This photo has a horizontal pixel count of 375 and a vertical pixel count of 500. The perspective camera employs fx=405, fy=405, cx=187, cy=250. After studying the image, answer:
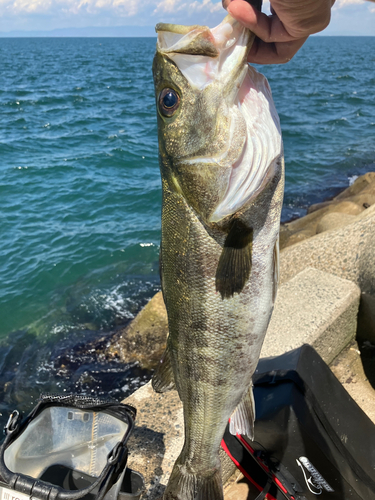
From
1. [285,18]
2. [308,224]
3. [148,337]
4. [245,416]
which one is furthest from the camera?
[308,224]

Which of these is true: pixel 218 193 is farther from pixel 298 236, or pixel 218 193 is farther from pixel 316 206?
pixel 316 206

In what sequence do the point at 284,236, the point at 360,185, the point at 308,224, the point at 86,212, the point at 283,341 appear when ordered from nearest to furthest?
1. the point at 283,341
2. the point at 284,236
3. the point at 308,224
4. the point at 360,185
5. the point at 86,212

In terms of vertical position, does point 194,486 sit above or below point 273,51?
below

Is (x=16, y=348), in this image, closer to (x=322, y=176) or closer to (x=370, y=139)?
(x=322, y=176)

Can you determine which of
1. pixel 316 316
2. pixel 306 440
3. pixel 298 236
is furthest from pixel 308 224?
pixel 306 440

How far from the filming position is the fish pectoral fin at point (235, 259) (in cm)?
201

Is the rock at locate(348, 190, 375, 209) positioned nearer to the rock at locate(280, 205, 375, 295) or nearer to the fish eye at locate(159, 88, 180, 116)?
the rock at locate(280, 205, 375, 295)

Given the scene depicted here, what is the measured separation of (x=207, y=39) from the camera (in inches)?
73.0

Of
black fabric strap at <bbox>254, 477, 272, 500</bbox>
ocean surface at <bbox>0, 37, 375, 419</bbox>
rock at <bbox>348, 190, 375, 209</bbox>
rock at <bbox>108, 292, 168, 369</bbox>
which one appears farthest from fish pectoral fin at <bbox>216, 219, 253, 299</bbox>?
rock at <bbox>348, 190, 375, 209</bbox>

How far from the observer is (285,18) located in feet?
5.93

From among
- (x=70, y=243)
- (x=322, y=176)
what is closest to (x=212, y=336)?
(x=70, y=243)

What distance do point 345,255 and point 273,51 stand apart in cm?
346

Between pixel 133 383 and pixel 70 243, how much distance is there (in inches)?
235

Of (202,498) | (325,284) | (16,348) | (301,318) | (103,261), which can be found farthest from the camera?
(103,261)
